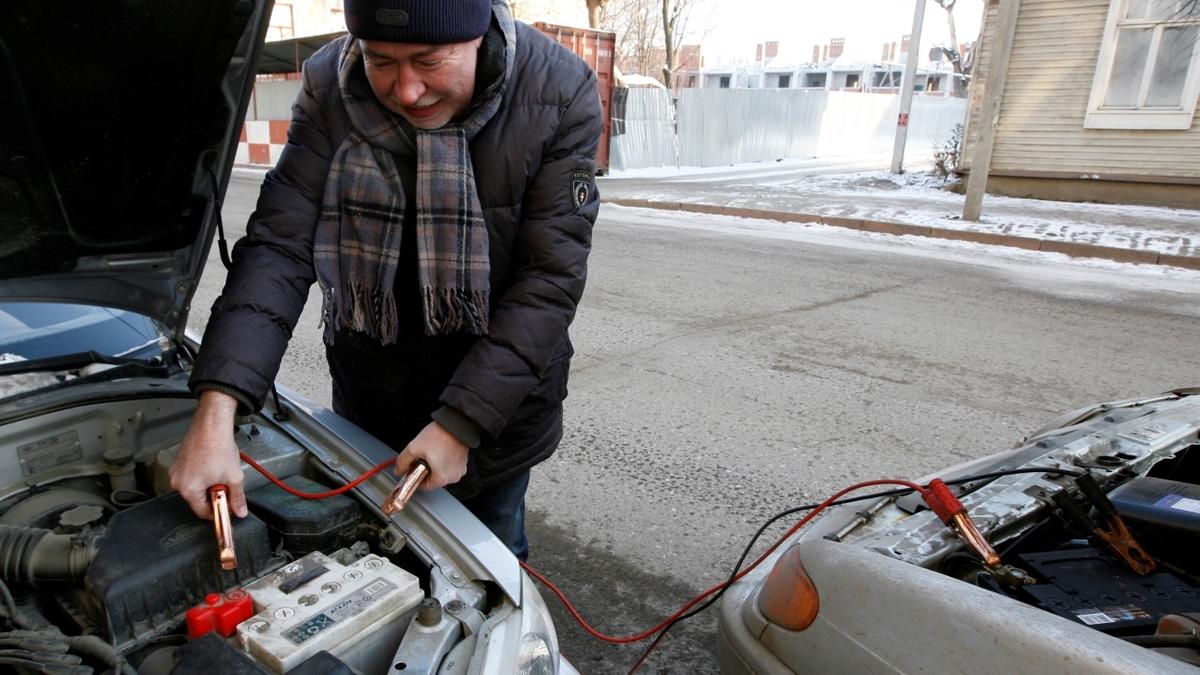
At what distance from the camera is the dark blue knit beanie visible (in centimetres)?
139

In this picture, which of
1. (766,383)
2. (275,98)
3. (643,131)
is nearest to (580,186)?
→ (766,383)

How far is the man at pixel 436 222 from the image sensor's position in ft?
5.09

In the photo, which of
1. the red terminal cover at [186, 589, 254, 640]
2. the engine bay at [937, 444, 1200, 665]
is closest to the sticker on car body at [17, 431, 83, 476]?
the red terminal cover at [186, 589, 254, 640]

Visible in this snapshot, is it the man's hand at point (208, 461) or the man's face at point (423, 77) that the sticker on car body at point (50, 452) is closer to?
the man's hand at point (208, 461)

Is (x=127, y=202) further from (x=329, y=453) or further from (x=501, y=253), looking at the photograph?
(x=501, y=253)

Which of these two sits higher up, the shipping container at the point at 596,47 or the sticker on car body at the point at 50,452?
the shipping container at the point at 596,47

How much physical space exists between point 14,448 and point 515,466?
1.08 metres

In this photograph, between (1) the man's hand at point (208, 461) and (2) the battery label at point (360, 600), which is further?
(1) the man's hand at point (208, 461)

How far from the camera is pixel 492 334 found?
165 centimetres

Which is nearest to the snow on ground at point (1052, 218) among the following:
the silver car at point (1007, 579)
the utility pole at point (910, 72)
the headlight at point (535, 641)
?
the utility pole at point (910, 72)

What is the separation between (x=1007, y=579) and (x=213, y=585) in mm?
1492

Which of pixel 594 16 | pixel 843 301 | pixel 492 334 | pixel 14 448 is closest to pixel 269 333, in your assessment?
pixel 492 334

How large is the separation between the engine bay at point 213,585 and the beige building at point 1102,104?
12.9 metres

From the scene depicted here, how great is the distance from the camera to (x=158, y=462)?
5.52 feet
